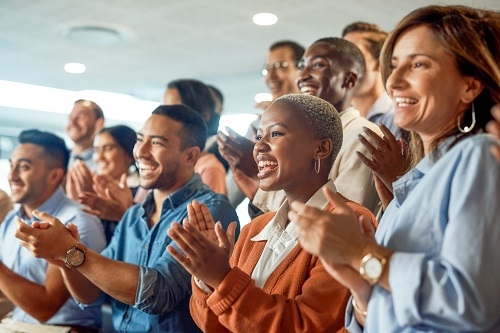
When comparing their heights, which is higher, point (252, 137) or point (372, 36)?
point (372, 36)

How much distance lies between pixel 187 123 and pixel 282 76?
91 cm

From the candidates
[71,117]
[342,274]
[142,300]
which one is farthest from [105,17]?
[342,274]

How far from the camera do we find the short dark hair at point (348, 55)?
8.13 feet

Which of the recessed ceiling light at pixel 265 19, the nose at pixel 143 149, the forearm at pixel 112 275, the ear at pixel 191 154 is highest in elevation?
the recessed ceiling light at pixel 265 19

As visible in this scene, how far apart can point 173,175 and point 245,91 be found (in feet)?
21.0

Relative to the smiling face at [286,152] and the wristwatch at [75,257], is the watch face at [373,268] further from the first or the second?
the wristwatch at [75,257]

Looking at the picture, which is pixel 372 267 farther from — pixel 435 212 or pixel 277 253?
pixel 277 253

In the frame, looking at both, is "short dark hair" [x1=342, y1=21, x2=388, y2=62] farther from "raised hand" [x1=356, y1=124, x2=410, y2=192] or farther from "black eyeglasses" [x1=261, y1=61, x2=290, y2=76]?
"raised hand" [x1=356, y1=124, x2=410, y2=192]

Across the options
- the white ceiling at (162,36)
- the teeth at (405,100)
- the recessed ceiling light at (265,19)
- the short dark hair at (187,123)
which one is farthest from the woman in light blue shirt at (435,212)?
the recessed ceiling light at (265,19)

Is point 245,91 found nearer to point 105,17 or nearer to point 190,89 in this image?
point 105,17

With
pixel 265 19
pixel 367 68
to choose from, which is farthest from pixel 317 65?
pixel 265 19

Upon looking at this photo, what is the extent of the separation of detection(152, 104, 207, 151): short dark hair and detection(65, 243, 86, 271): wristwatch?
2.02 feet

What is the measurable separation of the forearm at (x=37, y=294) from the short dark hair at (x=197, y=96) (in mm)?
1087

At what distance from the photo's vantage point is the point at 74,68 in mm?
7609
